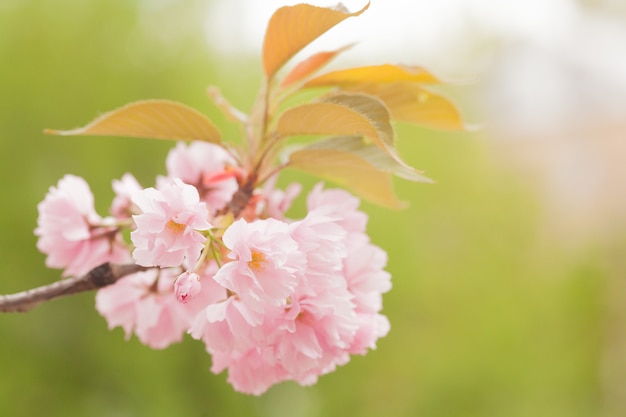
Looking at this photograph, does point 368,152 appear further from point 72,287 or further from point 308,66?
point 72,287

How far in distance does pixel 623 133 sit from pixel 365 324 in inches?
108

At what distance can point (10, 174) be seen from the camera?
156 cm

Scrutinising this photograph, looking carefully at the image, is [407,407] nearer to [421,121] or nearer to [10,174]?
[10,174]

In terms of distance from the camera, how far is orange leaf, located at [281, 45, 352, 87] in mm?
525

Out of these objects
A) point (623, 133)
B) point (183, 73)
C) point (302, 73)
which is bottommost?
point (623, 133)

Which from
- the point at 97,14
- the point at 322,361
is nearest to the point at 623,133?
the point at 97,14

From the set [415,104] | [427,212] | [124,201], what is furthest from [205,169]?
[427,212]

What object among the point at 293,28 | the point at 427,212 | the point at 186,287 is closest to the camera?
the point at 186,287

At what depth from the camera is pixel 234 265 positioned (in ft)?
1.14

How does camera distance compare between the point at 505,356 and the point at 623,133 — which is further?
the point at 623,133

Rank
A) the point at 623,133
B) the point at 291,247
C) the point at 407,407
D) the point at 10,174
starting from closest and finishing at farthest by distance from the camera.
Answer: the point at 291,247 → the point at 10,174 → the point at 407,407 → the point at 623,133

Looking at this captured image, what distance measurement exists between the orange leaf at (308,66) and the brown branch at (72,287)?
20cm

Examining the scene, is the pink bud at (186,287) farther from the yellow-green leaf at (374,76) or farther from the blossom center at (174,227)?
→ the yellow-green leaf at (374,76)

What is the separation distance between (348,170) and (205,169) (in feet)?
0.36
